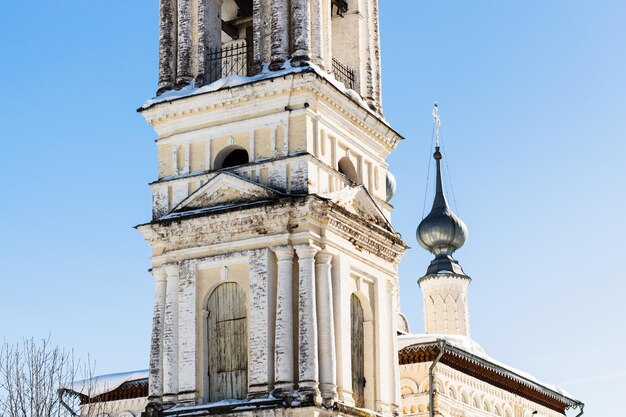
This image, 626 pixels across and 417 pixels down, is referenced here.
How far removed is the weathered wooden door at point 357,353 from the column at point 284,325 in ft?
6.77

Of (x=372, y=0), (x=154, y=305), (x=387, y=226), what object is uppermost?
(x=372, y=0)

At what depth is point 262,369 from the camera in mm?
23438

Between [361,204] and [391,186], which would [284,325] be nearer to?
[361,204]

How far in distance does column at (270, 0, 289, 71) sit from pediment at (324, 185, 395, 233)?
9.17 ft

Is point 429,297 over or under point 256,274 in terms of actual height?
over

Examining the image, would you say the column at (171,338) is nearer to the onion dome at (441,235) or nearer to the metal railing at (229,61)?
the metal railing at (229,61)

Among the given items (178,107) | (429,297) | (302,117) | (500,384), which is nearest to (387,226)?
(302,117)

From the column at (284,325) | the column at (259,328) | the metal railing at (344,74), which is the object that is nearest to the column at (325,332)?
the column at (284,325)

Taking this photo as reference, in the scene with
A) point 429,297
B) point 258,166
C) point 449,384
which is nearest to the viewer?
point 258,166

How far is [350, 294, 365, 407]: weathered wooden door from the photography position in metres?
25.0

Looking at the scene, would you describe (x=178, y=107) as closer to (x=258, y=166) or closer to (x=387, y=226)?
(x=258, y=166)

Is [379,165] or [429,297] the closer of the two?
[379,165]

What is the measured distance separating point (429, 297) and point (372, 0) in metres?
15.2

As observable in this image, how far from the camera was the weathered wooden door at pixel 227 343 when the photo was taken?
79.2 feet
